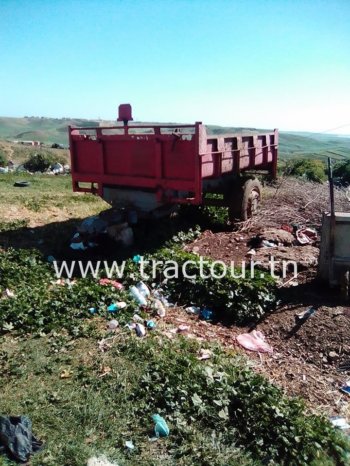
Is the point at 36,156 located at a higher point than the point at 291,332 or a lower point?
Result: higher

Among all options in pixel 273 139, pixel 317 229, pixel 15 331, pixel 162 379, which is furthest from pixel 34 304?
pixel 273 139

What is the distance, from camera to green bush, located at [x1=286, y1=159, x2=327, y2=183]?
1212 centimetres

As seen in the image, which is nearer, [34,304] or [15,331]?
[15,331]

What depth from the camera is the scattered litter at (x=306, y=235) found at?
641 centimetres

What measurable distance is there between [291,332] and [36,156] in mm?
15689

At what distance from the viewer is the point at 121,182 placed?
6422mm

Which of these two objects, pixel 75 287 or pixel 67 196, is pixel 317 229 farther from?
pixel 67 196

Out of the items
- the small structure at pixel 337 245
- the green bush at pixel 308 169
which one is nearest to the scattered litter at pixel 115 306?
the small structure at pixel 337 245

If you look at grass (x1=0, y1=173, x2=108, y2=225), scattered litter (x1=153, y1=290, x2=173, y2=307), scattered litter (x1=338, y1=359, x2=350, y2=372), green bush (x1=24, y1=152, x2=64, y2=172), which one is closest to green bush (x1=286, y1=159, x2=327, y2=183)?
grass (x1=0, y1=173, x2=108, y2=225)

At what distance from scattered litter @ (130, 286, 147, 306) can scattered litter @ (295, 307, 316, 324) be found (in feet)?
5.70

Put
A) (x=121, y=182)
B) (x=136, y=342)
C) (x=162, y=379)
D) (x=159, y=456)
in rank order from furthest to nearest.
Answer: (x=121, y=182) → (x=136, y=342) → (x=162, y=379) → (x=159, y=456)

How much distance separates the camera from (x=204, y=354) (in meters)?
3.64

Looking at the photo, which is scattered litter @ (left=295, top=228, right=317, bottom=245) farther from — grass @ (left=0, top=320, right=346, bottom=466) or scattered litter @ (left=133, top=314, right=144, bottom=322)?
grass @ (left=0, top=320, right=346, bottom=466)

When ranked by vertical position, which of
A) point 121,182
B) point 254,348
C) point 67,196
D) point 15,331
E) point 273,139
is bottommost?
point 254,348
